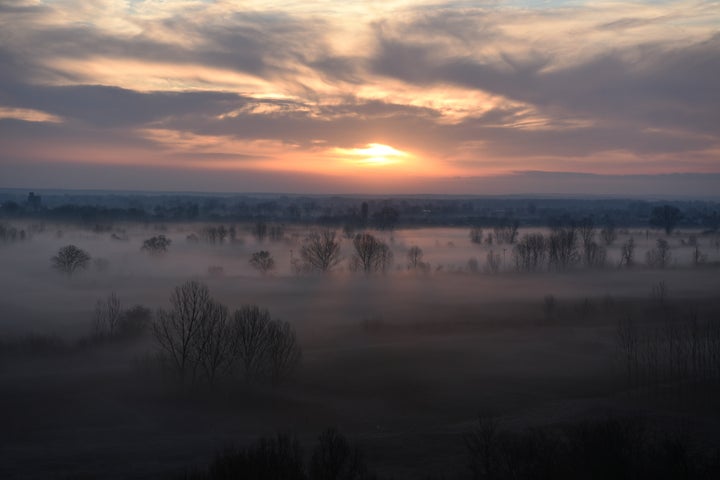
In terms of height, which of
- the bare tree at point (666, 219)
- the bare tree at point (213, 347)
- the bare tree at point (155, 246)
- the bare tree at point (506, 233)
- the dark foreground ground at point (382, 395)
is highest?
the bare tree at point (666, 219)

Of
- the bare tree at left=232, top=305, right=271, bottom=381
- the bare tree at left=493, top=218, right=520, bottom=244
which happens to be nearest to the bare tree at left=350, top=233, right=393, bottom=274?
the bare tree at left=493, top=218, right=520, bottom=244

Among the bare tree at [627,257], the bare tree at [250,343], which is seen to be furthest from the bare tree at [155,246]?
the bare tree at [627,257]

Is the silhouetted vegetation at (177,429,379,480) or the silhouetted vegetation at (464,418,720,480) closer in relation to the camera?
the silhouetted vegetation at (177,429,379,480)

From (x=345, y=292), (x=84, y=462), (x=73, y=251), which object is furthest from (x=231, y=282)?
(x=84, y=462)

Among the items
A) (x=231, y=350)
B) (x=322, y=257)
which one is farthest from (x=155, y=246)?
(x=231, y=350)

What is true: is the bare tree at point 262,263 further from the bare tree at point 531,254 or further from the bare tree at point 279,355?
the bare tree at point 279,355

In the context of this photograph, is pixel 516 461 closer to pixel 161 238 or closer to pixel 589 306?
pixel 589 306

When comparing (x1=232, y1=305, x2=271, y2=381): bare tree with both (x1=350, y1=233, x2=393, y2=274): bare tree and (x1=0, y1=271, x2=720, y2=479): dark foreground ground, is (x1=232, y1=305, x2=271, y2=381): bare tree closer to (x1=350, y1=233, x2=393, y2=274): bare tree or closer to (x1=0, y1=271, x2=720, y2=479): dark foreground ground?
(x1=0, y1=271, x2=720, y2=479): dark foreground ground
